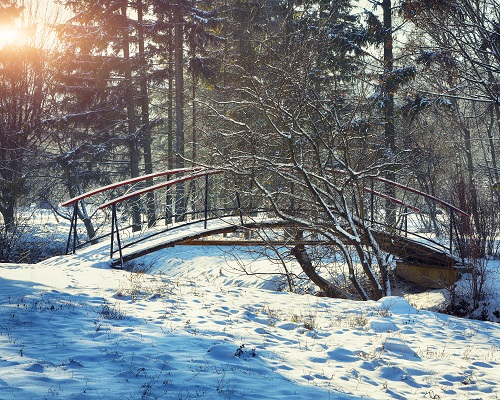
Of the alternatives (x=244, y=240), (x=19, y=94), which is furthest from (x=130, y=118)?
(x=244, y=240)

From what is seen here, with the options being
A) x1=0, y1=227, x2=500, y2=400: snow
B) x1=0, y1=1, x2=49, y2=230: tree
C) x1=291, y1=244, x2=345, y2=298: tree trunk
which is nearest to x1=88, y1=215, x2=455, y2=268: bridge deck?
x1=291, y1=244, x2=345, y2=298: tree trunk

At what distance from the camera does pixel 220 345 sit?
4867 mm

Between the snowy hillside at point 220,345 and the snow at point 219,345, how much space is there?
1cm

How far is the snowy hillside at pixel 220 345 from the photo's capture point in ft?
12.7

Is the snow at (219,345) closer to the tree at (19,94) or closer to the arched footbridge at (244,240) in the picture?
the arched footbridge at (244,240)

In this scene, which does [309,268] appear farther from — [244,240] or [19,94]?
[19,94]

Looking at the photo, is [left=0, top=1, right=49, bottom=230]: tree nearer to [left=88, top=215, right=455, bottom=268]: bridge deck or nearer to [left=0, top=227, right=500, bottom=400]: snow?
[left=88, top=215, right=455, bottom=268]: bridge deck

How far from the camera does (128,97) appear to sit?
20.6m

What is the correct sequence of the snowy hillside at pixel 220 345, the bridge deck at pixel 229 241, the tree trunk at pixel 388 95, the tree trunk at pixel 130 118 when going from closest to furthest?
1. the snowy hillside at pixel 220 345
2. the bridge deck at pixel 229 241
3. the tree trunk at pixel 388 95
4. the tree trunk at pixel 130 118

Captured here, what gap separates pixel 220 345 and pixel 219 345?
0.04ft

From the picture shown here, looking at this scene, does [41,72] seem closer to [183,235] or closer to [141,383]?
[183,235]

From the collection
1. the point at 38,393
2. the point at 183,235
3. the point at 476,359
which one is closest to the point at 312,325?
the point at 476,359

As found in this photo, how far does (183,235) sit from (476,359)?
749 cm

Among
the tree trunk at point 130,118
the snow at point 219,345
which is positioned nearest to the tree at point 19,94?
the tree trunk at point 130,118
